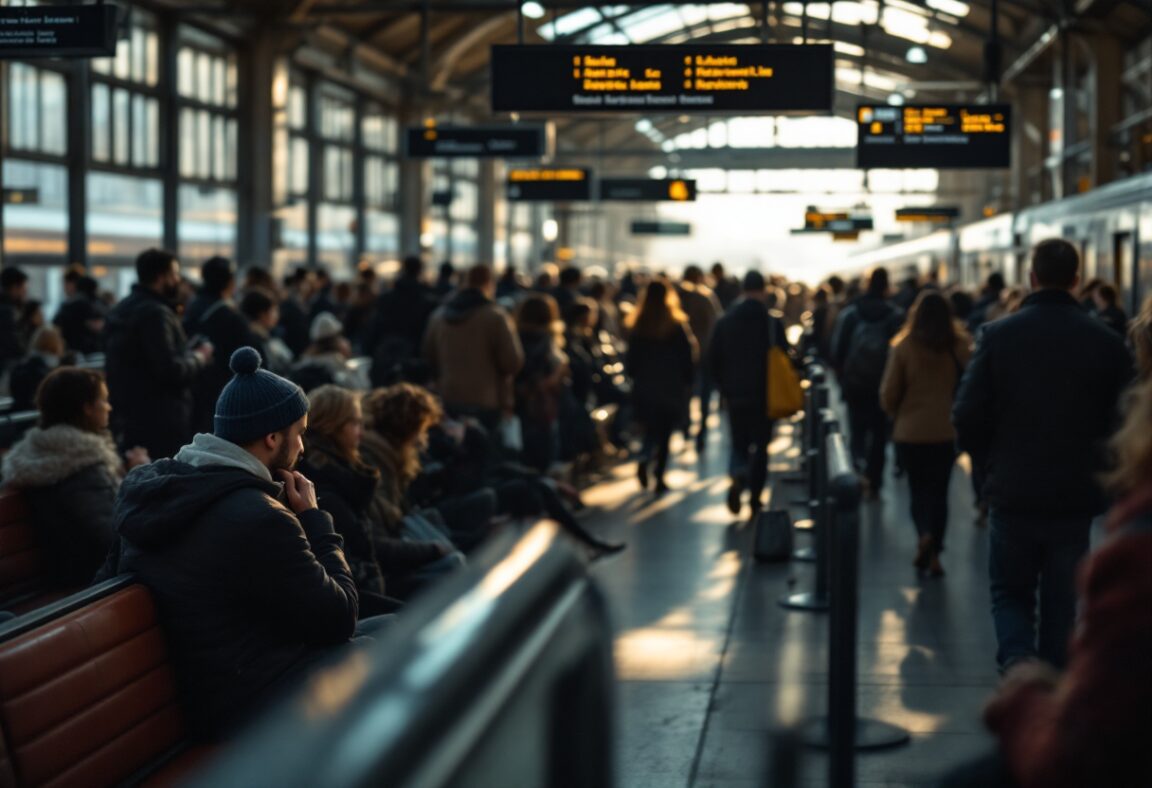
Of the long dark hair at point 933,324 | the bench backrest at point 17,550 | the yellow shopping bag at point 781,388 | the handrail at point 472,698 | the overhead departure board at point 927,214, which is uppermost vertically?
the overhead departure board at point 927,214

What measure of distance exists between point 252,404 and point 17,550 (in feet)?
6.63

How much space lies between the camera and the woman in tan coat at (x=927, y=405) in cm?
891

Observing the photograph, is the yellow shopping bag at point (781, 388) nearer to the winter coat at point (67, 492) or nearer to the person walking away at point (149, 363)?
the person walking away at point (149, 363)

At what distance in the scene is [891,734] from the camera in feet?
18.0

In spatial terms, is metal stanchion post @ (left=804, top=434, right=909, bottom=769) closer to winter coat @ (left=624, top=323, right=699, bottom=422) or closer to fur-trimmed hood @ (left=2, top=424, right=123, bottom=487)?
fur-trimmed hood @ (left=2, top=424, right=123, bottom=487)

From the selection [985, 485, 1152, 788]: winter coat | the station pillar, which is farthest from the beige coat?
the station pillar

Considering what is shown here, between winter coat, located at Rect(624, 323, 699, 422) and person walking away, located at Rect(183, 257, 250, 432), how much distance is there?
407 cm

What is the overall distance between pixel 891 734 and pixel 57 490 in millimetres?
2907

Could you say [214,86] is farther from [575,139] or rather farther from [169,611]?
[575,139]

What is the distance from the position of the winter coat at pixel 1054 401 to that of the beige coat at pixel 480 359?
564cm

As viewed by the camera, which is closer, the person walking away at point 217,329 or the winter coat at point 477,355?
the person walking away at point 217,329

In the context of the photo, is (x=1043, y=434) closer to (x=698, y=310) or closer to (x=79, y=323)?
→ (x=79, y=323)

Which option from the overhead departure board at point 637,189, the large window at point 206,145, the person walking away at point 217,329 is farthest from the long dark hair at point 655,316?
the overhead departure board at point 637,189

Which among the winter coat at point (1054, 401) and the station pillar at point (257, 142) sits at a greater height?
the station pillar at point (257, 142)
